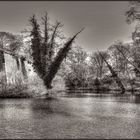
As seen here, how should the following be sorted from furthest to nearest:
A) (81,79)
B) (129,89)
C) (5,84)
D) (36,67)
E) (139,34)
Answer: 1. (81,79)
2. (129,89)
3. (36,67)
4. (139,34)
5. (5,84)

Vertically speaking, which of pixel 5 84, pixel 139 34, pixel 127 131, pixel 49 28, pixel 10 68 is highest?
pixel 49 28

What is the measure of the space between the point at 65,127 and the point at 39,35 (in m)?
30.0

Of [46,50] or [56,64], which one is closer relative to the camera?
[56,64]

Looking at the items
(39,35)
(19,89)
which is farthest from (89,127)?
(39,35)

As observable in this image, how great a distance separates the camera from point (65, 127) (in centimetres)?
1080

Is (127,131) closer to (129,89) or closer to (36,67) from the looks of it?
(36,67)

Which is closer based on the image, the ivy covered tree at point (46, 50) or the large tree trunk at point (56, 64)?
the large tree trunk at point (56, 64)

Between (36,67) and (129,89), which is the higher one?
(36,67)

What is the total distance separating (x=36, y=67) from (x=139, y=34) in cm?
1453

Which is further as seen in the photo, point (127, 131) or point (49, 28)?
point (49, 28)

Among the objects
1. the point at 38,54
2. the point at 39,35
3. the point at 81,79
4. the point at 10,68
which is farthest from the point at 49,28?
the point at 81,79

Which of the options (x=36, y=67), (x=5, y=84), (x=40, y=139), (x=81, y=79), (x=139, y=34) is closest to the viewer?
(x=40, y=139)

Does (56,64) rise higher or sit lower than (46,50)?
lower

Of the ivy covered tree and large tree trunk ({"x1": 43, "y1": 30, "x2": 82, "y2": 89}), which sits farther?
the ivy covered tree
